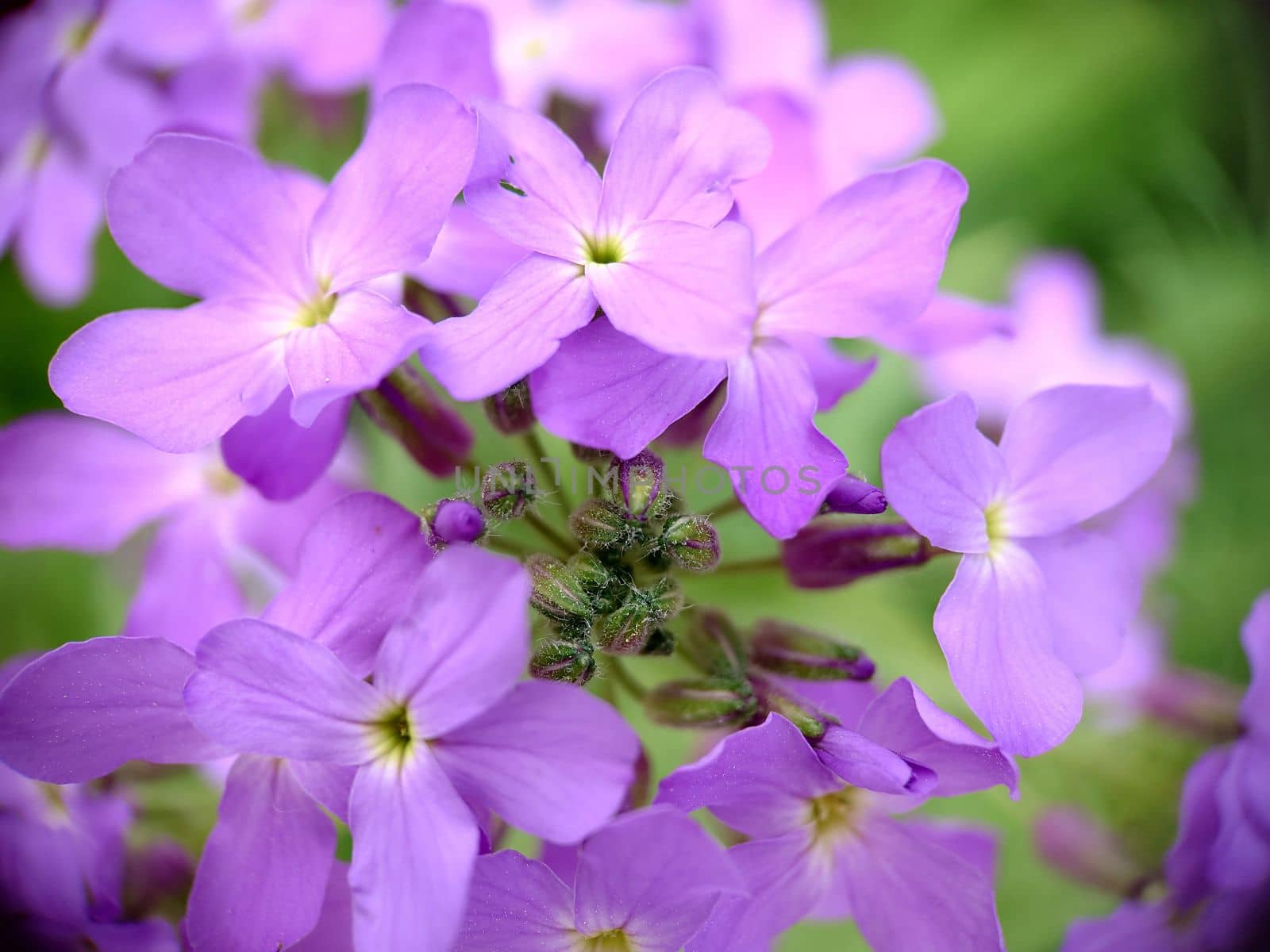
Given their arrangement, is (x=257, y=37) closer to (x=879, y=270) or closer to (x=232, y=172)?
(x=232, y=172)

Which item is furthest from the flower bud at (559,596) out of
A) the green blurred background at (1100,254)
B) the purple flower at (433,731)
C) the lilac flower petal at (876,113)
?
the lilac flower petal at (876,113)

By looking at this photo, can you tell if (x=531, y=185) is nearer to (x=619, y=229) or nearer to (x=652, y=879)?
(x=619, y=229)

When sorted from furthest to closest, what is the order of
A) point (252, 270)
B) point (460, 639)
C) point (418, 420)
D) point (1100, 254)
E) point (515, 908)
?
point (1100, 254) < point (418, 420) < point (252, 270) < point (515, 908) < point (460, 639)

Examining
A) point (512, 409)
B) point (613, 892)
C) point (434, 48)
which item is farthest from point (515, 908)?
point (434, 48)

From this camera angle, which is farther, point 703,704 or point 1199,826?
point 1199,826

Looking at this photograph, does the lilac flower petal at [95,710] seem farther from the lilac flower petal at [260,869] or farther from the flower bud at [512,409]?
the flower bud at [512,409]

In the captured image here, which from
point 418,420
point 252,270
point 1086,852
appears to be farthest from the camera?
point 1086,852
